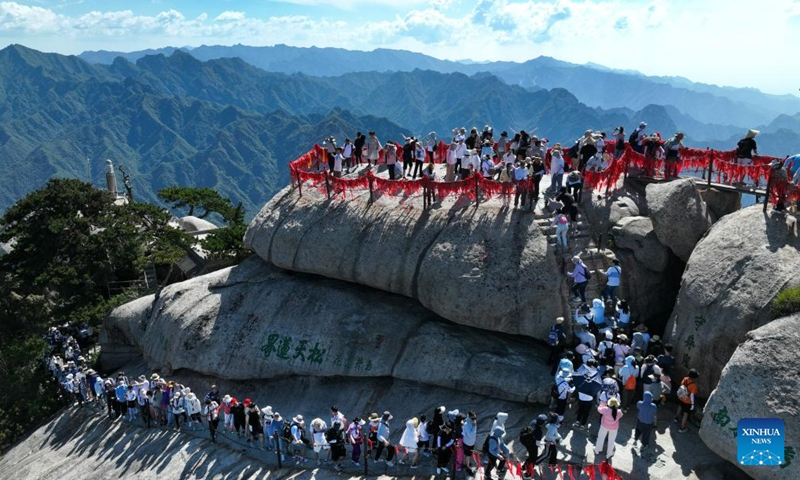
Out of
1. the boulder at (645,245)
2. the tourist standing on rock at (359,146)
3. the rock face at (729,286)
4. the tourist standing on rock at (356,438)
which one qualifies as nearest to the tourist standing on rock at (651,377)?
the rock face at (729,286)

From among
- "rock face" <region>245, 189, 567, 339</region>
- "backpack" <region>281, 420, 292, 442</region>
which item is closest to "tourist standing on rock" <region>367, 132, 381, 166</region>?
"rock face" <region>245, 189, 567, 339</region>

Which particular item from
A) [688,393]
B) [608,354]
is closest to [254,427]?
[608,354]

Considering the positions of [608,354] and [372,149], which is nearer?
[608,354]

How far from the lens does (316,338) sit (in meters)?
24.1

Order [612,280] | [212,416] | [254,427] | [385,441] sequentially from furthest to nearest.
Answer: [212,416] → [612,280] → [254,427] → [385,441]

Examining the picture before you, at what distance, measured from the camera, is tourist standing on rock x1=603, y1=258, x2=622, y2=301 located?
20281mm

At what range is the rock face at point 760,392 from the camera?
14352mm

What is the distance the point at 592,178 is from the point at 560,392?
9.84 metres

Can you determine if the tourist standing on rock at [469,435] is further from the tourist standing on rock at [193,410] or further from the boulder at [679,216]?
the tourist standing on rock at [193,410]

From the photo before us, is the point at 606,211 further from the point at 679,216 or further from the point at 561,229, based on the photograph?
the point at 561,229

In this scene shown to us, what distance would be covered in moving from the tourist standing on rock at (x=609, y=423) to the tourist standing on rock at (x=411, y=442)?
191 inches

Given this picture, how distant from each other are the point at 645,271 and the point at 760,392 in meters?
7.92

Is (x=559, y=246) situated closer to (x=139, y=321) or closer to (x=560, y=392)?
(x=560, y=392)

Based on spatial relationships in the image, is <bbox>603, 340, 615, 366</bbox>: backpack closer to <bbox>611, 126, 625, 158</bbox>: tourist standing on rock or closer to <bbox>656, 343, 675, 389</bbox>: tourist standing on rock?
<bbox>656, 343, 675, 389</bbox>: tourist standing on rock
